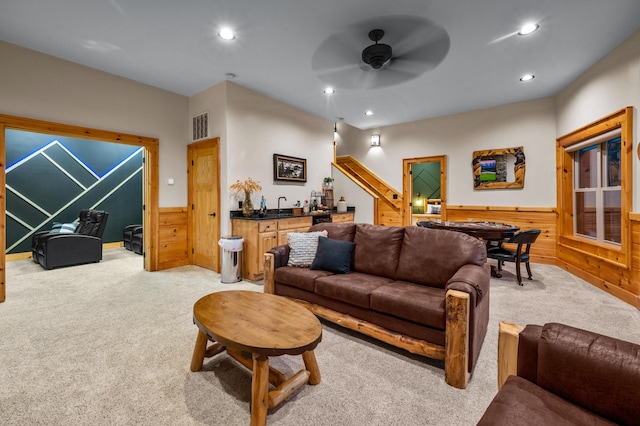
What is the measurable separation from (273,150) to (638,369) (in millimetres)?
4936

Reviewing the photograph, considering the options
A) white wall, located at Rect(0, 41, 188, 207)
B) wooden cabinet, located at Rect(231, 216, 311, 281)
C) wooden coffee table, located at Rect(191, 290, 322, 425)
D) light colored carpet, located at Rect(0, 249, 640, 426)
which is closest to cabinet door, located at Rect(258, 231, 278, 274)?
wooden cabinet, located at Rect(231, 216, 311, 281)

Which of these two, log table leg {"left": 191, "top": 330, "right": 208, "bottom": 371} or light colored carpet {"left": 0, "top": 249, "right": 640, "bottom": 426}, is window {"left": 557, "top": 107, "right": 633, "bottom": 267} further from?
log table leg {"left": 191, "top": 330, "right": 208, "bottom": 371}

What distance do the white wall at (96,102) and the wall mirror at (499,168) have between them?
224 inches

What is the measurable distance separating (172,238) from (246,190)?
5.26ft

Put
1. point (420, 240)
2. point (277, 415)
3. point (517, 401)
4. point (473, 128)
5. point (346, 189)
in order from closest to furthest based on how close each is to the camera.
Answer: point (517, 401)
point (277, 415)
point (420, 240)
point (473, 128)
point (346, 189)

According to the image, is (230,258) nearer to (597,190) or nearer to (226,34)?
(226,34)

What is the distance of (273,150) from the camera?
17.1 feet

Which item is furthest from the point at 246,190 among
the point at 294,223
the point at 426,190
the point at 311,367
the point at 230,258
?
the point at 426,190

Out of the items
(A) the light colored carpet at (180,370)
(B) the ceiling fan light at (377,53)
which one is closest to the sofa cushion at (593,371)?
(A) the light colored carpet at (180,370)

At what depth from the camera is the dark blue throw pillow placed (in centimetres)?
289

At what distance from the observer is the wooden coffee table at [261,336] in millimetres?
1506

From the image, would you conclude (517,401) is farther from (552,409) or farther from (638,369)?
(638,369)

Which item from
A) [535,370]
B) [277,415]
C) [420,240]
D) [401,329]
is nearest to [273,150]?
[420,240]

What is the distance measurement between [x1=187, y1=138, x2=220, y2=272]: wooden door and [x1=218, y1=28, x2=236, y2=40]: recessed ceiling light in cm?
163
